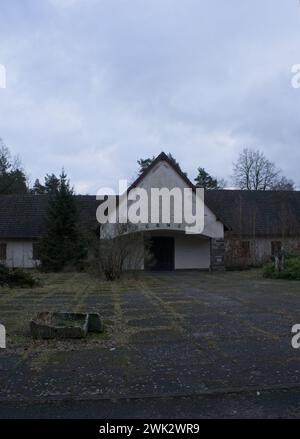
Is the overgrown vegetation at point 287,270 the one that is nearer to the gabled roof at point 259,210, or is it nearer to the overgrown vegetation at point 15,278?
the gabled roof at point 259,210

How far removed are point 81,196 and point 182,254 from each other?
10628 mm

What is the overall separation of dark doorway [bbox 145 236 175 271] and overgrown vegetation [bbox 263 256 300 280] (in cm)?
868

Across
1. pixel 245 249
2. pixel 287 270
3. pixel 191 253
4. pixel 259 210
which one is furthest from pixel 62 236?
pixel 259 210

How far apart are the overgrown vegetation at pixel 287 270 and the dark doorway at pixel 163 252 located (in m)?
8.68

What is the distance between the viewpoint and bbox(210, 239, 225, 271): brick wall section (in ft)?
92.5

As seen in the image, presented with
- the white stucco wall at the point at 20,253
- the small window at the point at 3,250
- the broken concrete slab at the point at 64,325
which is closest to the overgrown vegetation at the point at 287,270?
the broken concrete slab at the point at 64,325

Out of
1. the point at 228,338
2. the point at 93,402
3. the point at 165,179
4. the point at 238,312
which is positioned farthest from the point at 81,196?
the point at 93,402

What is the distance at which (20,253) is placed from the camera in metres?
31.8

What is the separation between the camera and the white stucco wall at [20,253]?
3142 centimetres

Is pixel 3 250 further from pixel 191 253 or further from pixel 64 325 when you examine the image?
pixel 64 325

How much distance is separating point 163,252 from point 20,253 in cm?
966

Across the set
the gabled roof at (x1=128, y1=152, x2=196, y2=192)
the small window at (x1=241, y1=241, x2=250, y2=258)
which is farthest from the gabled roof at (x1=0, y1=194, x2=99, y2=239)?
the small window at (x1=241, y1=241, x2=250, y2=258)
